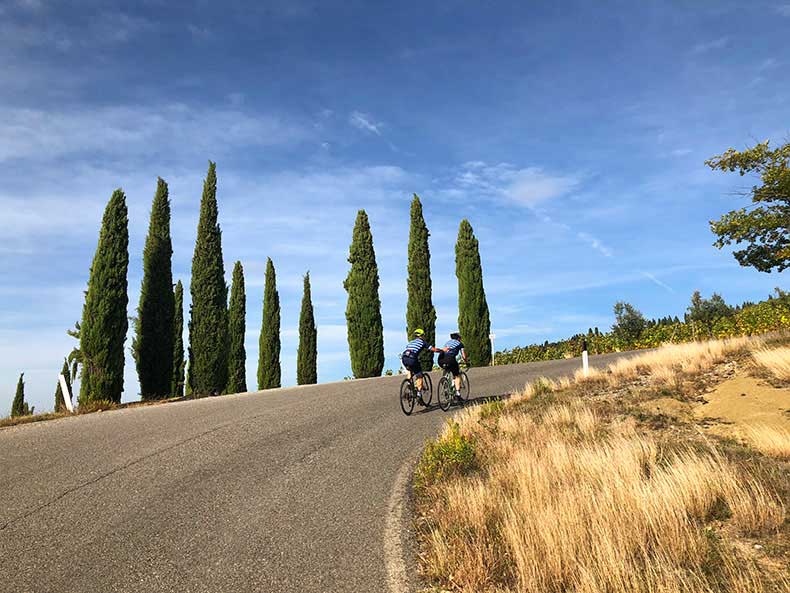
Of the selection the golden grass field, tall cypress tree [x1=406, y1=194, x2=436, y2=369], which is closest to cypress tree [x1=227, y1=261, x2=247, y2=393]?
tall cypress tree [x1=406, y1=194, x2=436, y2=369]

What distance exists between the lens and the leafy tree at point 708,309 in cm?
4522

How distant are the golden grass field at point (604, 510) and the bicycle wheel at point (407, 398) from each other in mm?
3490

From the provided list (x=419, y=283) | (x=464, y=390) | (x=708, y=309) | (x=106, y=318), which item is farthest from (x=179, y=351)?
(x=708, y=309)

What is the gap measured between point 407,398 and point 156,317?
1800 cm

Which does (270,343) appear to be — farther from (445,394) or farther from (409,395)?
(409,395)

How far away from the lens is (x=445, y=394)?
50.6 feet

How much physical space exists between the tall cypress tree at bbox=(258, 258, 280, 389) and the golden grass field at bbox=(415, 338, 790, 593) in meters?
30.1

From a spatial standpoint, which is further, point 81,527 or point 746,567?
point 81,527

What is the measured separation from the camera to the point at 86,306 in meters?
22.1

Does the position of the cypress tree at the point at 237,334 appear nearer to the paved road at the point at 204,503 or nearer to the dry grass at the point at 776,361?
the paved road at the point at 204,503

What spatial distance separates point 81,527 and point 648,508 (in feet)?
21.4

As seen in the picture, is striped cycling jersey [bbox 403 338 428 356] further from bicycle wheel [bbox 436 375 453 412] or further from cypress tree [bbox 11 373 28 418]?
cypress tree [bbox 11 373 28 418]

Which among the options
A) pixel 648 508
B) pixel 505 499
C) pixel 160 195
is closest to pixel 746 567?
pixel 648 508

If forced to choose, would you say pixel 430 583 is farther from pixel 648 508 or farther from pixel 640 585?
pixel 648 508
